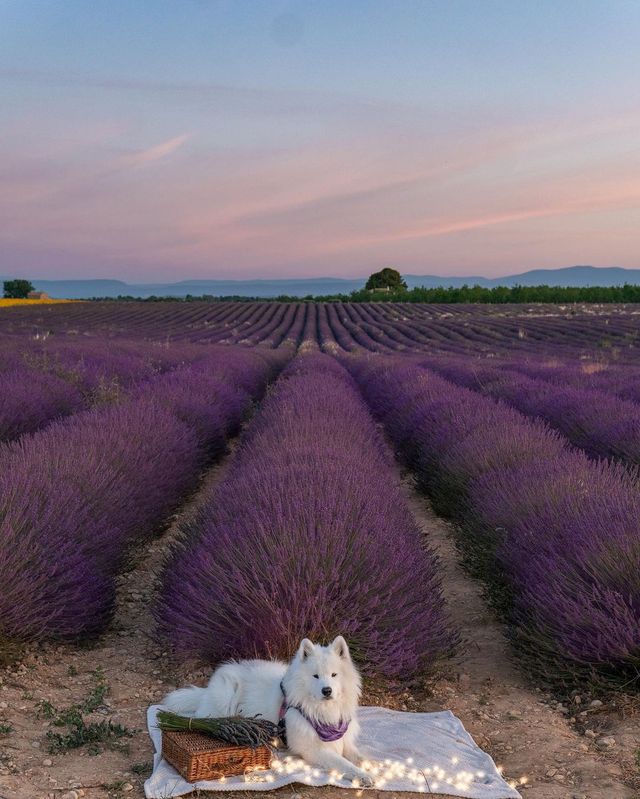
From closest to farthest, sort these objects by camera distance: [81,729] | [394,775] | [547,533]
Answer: [394,775] → [81,729] → [547,533]

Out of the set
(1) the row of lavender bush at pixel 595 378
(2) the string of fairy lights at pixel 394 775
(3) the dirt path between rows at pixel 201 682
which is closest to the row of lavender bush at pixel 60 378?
(3) the dirt path between rows at pixel 201 682

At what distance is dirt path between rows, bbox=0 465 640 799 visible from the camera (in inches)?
101

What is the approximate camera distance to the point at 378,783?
2564mm

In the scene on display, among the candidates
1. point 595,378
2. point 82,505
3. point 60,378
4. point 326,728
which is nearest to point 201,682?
point 326,728

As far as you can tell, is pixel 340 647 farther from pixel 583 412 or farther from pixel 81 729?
pixel 583 412

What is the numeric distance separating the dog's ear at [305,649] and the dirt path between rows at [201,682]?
0.44m

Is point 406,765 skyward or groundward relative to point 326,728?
groundward

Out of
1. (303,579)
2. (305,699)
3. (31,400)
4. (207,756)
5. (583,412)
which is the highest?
(31,400)

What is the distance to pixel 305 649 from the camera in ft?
8.15

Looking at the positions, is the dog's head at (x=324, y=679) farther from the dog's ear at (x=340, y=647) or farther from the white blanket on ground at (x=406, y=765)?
the white blanket on ground at (x=406, y=765)

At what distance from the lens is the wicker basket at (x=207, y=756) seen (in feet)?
8.18

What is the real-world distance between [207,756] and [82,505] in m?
2.26

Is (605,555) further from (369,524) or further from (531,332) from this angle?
(531,332)

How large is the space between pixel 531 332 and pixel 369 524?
91.8 ft
